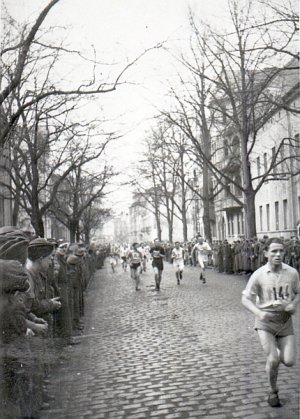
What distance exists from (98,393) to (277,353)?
2.04m

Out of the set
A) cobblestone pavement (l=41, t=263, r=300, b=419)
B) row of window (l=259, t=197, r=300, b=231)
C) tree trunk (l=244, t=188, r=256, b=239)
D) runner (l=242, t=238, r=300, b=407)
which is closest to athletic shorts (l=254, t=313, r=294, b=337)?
runner (l=242, t=238, r=300, b=407)

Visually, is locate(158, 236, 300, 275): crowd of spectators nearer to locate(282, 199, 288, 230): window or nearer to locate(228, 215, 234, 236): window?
locate(282, 199, 288, 230): window

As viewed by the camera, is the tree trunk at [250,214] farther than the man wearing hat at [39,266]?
Yes

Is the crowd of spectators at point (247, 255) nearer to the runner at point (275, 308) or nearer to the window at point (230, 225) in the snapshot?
the runner at point (275, 308)

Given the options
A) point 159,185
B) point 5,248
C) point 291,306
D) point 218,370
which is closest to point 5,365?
point 5,248

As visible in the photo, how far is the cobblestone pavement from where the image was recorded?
18.5 ft

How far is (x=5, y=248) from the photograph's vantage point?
13.0 feet

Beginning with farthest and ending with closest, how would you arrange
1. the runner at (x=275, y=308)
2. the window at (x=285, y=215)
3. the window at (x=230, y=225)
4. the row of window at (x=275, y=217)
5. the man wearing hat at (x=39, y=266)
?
the window at (x=230, y=225)
the row of window at (x=275, y=217)
the window at (x=285, y=215)
the man wearing hat at (x=39, y=266)
the runner at (x=275, y=308)

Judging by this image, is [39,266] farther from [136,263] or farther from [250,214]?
[250,214]

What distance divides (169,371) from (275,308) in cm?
210

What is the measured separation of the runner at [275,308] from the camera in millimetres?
5637

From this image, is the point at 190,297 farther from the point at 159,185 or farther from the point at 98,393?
the point at 159,185

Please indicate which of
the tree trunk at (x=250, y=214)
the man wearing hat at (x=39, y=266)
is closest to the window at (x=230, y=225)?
the tree trunk at (x=250, y=214)

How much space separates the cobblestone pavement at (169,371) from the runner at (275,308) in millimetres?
428
